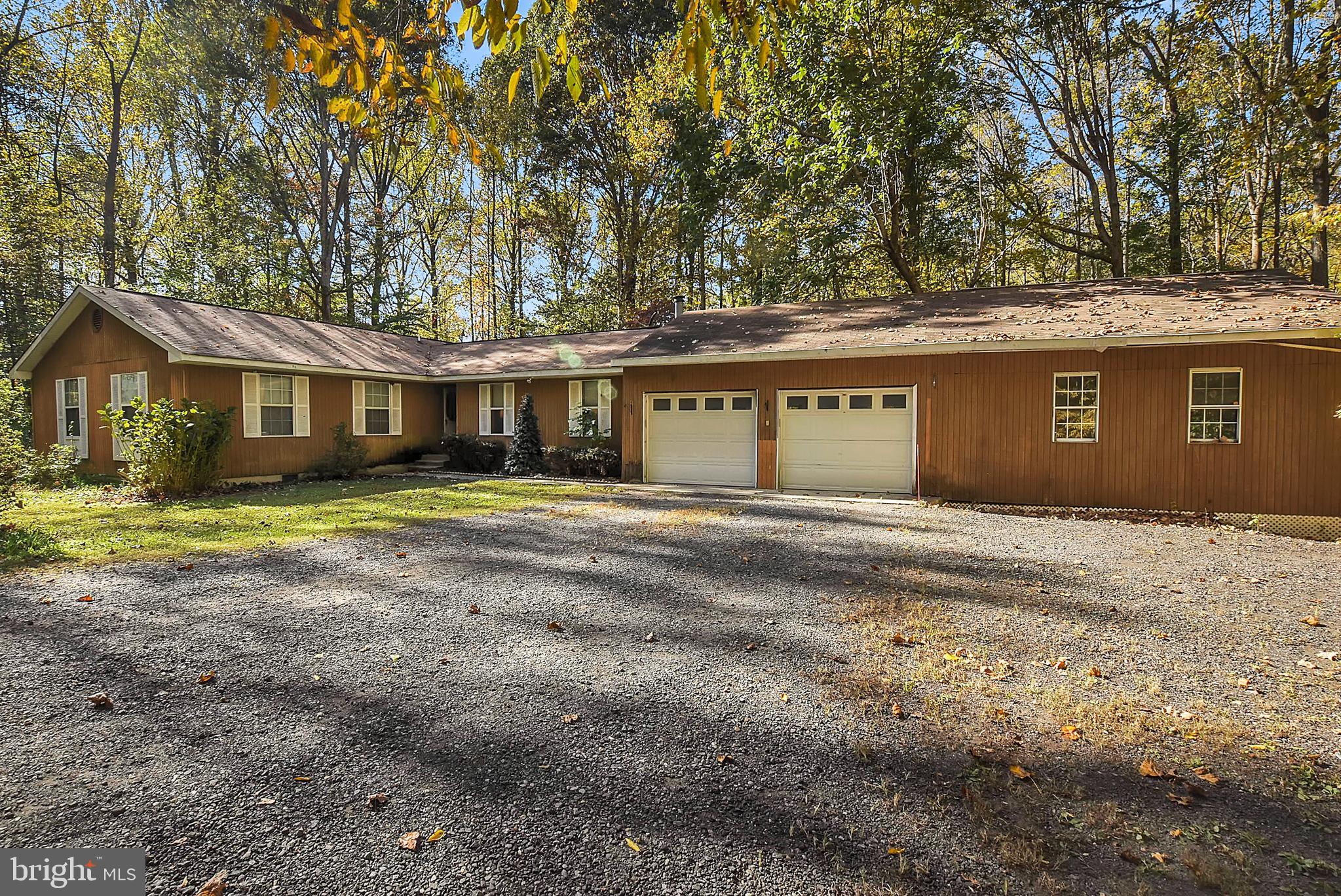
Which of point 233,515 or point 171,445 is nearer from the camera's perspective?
point 233,515

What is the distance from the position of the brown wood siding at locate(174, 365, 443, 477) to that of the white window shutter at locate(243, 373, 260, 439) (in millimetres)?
77

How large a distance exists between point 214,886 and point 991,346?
36.3ft

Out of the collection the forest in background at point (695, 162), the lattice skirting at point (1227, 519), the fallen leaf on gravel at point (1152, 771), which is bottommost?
the fallen leaf on gravel at point (1152, 771)

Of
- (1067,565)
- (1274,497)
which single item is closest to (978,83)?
(1274,497)

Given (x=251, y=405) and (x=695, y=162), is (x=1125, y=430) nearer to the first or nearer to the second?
(x=695, y=162)

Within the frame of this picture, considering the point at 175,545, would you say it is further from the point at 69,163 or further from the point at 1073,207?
the point at 1073,207

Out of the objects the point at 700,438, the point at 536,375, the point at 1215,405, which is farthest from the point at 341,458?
the point at 1215,405

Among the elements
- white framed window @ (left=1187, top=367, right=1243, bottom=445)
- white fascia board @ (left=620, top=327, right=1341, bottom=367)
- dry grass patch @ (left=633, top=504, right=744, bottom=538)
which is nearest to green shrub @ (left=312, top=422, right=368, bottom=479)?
white fascia board @ (left=620, top=327, right=1341, bottom=367)

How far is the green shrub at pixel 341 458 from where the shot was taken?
1414cm

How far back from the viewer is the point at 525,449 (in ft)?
49.5

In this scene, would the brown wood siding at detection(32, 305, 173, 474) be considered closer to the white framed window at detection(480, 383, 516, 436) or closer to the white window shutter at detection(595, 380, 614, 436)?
the white framed window at detection(480, 383, 516, 436)

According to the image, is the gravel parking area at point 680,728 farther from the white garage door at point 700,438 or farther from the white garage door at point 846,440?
the white garage door at point 700,438

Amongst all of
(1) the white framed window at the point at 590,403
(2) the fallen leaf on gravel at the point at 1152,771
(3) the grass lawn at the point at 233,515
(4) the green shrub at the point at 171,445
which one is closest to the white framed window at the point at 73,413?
(3) the grass lawn at the point at 233,515

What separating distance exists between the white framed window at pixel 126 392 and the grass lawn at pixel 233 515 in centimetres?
103
